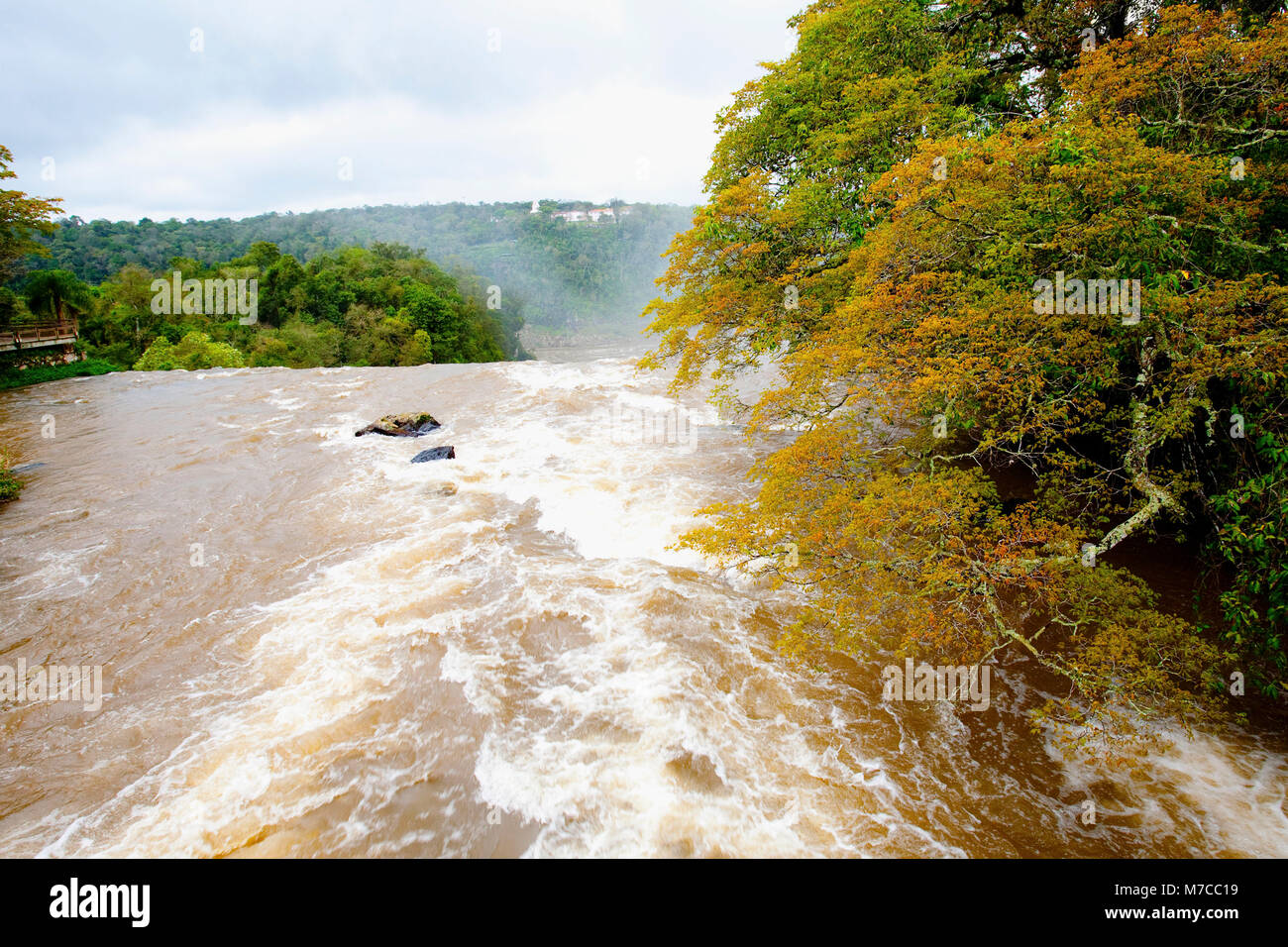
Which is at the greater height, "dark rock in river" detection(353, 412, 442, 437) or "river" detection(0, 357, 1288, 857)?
"dark rock in river" detection(353, 412, 442, 437)

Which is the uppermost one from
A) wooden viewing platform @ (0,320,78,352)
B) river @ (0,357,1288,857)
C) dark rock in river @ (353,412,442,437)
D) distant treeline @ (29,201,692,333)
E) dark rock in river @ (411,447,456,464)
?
distant treeline @ (29,201,692,333)

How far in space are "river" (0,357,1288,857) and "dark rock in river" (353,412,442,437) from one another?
5351 mm

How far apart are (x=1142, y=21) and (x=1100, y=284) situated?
6644mm

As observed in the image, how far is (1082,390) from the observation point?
6.90 metres

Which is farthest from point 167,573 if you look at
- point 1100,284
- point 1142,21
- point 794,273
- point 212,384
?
point 212,384

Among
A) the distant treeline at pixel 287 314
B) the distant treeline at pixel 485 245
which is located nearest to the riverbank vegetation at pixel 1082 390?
the distant treeline at pixel 287 314

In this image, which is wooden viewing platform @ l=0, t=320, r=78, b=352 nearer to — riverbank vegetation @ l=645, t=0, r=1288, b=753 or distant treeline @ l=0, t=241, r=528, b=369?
distant treeline @ l=0, t=241, r=528, b=369

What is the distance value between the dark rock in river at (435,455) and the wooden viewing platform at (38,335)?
73.8 ft

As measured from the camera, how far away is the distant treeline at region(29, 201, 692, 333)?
7300 cm

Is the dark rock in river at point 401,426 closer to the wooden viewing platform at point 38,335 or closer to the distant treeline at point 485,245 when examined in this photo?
the wooden viewing platform at point 38,335

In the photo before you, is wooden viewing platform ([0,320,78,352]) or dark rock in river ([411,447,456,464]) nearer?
dark rock in river ([411,447,456,464])

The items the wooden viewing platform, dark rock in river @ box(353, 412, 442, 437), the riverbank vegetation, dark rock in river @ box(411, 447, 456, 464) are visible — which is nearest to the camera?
the riverbank vegetation

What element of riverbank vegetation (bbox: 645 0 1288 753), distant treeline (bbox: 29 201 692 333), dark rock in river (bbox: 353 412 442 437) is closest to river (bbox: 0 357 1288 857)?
riverbank vegetation (bbox: 645 0 1288 753)
